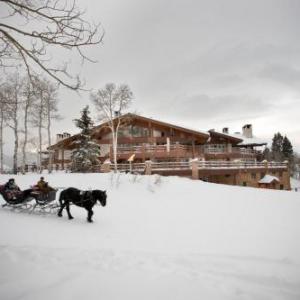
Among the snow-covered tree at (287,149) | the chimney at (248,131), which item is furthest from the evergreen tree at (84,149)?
the snow-covered tree at (287,149)

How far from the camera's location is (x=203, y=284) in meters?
4.45

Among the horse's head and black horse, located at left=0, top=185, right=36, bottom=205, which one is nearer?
the horse's head

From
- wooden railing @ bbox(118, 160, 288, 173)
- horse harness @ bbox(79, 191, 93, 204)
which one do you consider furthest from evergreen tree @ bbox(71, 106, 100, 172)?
horse harness @ bbox(79, 191, 93, 204)

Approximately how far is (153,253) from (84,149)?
24650 millimetres

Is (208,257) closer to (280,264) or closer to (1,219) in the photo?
(280,264)

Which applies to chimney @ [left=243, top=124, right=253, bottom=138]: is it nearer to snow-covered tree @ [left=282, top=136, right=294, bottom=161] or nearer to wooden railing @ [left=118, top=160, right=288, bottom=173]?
wooden railing @ [left=118, top=160, right=288, bottom=173]

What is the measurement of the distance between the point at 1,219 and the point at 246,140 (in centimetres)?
4466

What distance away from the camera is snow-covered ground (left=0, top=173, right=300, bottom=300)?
4172 millimetres

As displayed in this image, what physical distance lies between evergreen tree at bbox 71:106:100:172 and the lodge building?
158 centimetres

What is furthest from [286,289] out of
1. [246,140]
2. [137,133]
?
[246,140]

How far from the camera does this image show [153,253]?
20.3 feet

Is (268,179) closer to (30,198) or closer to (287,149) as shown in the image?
(30,198)

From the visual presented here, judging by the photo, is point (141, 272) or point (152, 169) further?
point (152, 169)

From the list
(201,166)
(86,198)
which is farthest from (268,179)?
(86,198)
